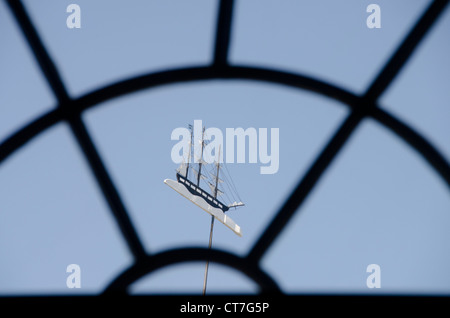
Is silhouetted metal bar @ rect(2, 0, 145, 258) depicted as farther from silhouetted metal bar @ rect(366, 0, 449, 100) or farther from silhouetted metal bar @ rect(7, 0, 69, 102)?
silhouetted metal bar @ rect(366, 0, 449, 100)

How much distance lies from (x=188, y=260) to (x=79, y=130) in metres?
1.72

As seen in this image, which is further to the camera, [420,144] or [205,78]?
[205,78]

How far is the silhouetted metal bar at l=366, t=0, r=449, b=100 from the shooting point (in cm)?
378

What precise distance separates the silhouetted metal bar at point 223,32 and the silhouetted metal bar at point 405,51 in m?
1.53

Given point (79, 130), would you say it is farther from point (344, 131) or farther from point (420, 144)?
point (420, 144)

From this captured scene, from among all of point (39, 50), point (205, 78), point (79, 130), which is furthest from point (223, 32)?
point (39, 50)

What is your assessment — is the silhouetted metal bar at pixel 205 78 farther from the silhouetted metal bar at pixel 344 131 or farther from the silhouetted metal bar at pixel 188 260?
the silhouetted metal bar at pixel 188 260

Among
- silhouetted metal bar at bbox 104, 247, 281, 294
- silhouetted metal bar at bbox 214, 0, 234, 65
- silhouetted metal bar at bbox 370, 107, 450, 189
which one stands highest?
silhouetted metal bar at bbox 214, 0, 234, 65

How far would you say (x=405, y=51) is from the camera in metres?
3.79

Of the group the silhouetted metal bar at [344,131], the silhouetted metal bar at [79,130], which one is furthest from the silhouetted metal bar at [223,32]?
the silhouetted metal bar at [79,130]

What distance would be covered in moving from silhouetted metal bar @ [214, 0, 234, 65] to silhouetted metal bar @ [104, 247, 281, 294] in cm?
204

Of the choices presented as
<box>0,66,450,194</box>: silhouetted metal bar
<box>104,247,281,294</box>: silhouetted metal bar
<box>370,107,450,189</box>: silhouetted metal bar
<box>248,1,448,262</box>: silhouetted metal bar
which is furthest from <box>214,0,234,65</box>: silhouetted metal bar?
<box>104,247,281,294</box>: silhouetted metal bar
